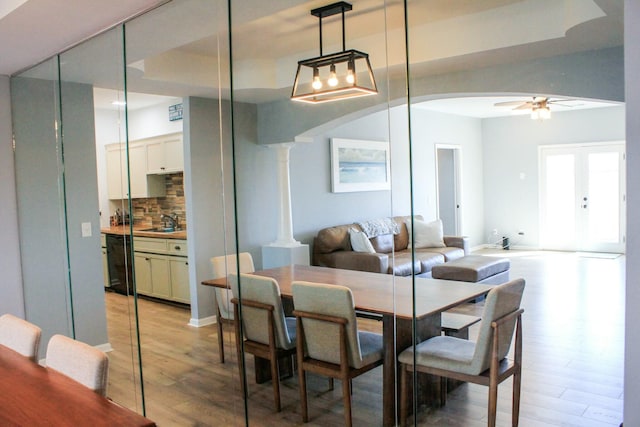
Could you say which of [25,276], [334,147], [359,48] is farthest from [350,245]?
[25,276]

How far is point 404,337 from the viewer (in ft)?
6.61

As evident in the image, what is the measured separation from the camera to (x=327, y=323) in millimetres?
2188

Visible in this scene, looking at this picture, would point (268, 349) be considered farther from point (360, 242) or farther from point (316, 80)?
point (316, 80)

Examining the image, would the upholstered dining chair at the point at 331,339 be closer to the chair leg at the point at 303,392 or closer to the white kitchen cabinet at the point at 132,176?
the chair leg at the point at 303,392

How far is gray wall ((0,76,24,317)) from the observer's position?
3.86m

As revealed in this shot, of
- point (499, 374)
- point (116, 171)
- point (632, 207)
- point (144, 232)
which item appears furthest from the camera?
point (116, 171)

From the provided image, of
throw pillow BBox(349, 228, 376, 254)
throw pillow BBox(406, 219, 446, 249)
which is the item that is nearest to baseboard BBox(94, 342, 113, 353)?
throw pillow BBox(349, 228, 376, 254)

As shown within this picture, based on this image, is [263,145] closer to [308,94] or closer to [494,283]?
[308,94]

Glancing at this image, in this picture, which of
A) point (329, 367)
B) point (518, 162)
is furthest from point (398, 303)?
point (518, 162)

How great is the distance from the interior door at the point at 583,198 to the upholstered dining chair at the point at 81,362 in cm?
155

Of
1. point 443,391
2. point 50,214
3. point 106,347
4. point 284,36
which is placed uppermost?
point 284,36

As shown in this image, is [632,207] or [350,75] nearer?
[632,207]

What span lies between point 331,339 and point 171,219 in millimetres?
1182

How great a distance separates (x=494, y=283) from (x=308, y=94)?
1104 millimetres
